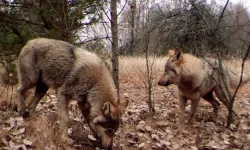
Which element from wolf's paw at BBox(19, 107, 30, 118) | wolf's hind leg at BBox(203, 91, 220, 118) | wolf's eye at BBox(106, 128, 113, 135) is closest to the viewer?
wolf's eye at BBox(106, 128, 113, 135)

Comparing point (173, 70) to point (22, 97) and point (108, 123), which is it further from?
point (22, 97)

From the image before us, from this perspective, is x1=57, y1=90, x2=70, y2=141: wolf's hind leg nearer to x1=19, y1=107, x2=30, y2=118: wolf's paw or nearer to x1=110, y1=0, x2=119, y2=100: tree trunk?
x1=19, y1=107, x2=30, y2=118: wolf's paw

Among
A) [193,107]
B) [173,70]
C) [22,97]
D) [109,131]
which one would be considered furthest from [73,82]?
[193,107]

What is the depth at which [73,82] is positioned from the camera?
5.01m

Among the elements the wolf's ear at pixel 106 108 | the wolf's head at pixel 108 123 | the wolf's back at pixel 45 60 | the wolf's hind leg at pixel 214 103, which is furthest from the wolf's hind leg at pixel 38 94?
the wolf's hind leg at pixel 214 103

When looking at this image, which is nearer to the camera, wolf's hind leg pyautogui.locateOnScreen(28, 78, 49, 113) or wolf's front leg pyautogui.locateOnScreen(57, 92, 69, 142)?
wolf's front leg pyautogui.locateOnScreen(57, 92, 69, 142)

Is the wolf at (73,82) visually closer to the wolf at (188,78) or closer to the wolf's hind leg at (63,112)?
the wolf's hind leg at (63,112)

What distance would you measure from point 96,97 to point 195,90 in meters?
2.41

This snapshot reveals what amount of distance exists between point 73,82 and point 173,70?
7.26 ft

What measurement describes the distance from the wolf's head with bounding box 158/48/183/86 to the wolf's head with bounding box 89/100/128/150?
187 cm

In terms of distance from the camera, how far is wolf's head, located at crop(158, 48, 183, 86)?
6.29m

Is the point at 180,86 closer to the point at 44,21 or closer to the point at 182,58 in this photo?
the point at 182,58

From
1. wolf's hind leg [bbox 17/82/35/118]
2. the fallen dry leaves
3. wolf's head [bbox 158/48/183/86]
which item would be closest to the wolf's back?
wolf's hind leg [bbox 17/82/35/118]

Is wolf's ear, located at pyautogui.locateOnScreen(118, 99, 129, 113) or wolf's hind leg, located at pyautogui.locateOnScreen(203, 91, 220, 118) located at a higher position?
wolf's ear, located at pyautogui.locateOnScreen(118, 99, 129, 113)
